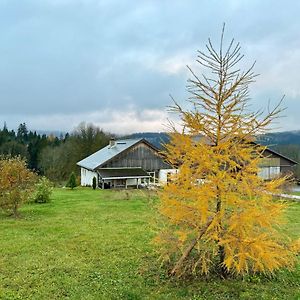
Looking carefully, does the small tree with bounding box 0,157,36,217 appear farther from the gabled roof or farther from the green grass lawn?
the gabled roof

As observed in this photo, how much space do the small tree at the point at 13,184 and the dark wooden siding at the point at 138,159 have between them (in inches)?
845

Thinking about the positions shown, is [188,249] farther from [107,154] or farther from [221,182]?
[107,154]

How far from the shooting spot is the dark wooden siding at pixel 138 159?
3856 centimetres

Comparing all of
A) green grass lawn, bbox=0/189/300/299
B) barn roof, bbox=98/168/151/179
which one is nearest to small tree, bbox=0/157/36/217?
green grass lawn, bbox=0/189/300/299

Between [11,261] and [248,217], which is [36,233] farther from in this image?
[248,217]

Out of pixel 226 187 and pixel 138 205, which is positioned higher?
pixel 226 187

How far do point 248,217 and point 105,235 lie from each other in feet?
21.3

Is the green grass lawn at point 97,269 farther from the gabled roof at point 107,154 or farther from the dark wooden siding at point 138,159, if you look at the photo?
the dark wooden siding at point 138,159

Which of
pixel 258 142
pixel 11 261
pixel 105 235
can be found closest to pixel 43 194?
pixel 105 235

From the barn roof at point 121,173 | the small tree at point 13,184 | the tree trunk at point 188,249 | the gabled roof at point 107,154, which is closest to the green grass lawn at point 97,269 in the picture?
the tree trunk at point 188,249

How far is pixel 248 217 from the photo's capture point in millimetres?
7238

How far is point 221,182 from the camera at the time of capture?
7.45 m

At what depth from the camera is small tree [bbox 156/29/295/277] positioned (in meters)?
7.40

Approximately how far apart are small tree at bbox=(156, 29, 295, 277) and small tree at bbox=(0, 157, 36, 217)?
10.3 m
